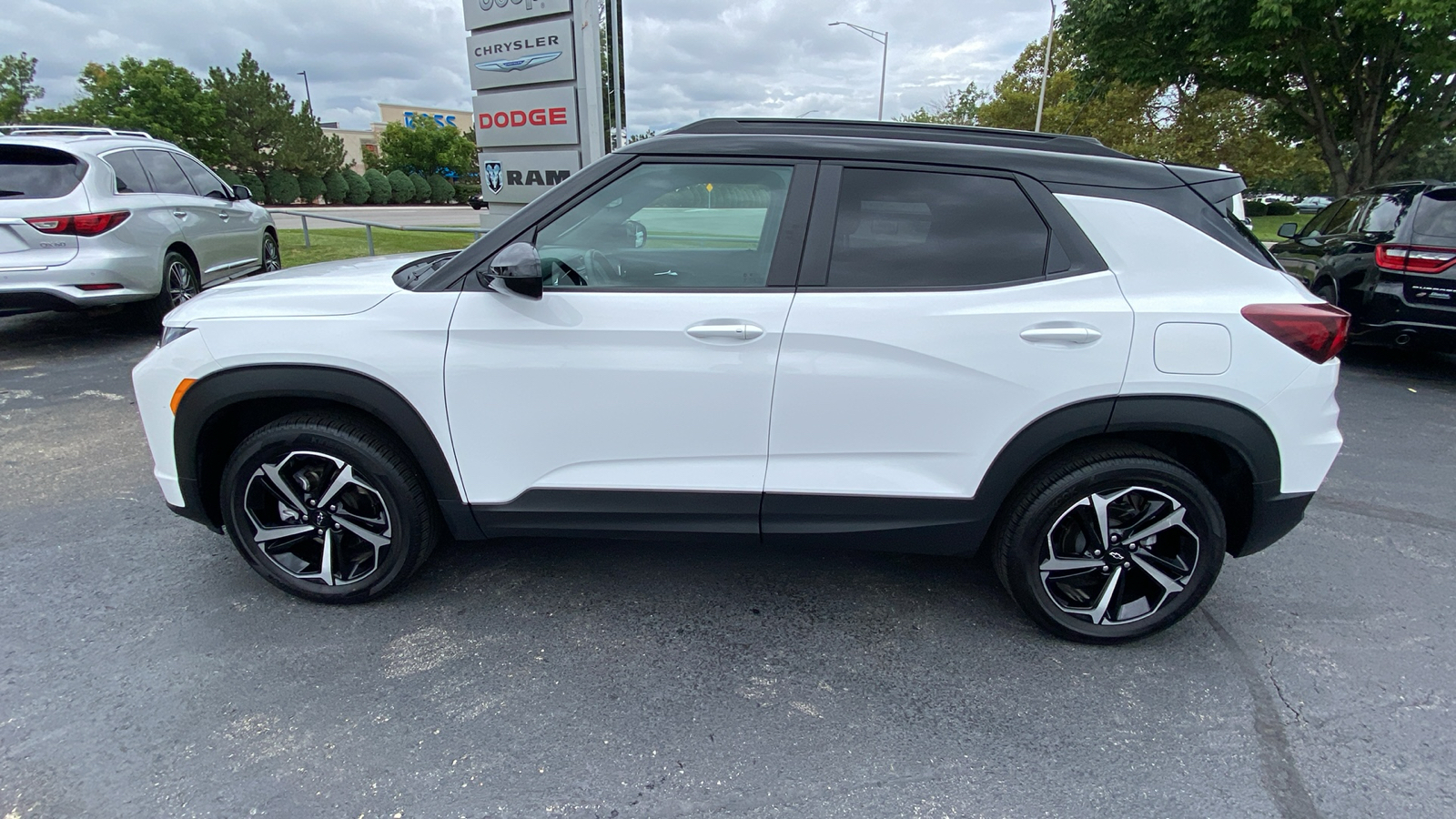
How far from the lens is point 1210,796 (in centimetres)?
204

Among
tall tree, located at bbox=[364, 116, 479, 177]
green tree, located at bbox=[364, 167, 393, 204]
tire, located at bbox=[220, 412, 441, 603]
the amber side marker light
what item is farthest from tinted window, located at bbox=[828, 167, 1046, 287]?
tall tree, located at bbox=[364, 116, 479, 177]

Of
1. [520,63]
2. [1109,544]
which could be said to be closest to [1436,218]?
[1109,544]

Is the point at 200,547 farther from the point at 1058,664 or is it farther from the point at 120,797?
the point at 1058,664

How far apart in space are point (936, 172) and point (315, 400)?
2366 mm

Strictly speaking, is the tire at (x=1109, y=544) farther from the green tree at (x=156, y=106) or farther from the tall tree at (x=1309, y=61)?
the green tree at (x=156, y=106)

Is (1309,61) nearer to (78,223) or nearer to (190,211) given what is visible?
(190,211)

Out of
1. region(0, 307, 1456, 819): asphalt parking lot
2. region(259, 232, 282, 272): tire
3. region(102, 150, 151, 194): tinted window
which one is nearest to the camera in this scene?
region(0, 307, 1456, 819): asphalt parking lot

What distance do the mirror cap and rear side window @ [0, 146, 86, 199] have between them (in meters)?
5.66

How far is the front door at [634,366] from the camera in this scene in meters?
2.44

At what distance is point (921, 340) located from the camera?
94.0 inches

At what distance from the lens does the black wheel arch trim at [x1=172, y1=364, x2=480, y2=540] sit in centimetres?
254

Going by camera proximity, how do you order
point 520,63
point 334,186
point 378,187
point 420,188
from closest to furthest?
1. point 520,63
2. point 334,186
3. point 378,187
4. point 420,188

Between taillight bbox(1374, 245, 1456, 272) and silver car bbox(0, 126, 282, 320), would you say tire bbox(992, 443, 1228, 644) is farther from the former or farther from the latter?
silver car bbox(0, 126, 282, 320)

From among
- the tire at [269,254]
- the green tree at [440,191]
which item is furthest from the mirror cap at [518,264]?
the green tree at [440,191]
